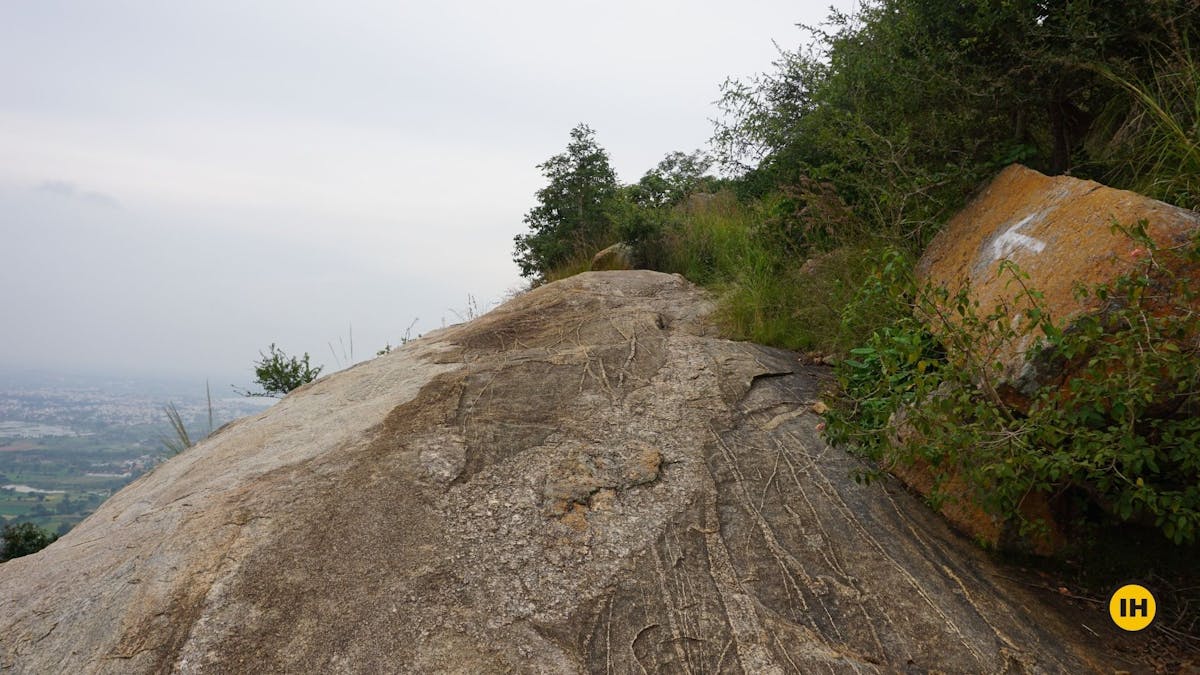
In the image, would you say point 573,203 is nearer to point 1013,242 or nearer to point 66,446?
point 1013,242

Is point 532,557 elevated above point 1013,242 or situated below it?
below

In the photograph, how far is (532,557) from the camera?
9.39ft

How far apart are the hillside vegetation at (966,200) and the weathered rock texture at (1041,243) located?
147mm

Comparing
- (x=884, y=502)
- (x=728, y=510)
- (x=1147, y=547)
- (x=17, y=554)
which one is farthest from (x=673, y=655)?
(x=17, y=554)

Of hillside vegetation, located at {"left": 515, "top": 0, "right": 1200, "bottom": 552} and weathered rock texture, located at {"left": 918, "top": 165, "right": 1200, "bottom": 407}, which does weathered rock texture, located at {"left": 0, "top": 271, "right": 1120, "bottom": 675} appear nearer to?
hillside vegetation, located at {"left": 515, "top": 0, "right": 1200, "bottom": 552}

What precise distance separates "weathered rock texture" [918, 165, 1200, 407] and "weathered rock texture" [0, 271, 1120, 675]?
35.0 inches

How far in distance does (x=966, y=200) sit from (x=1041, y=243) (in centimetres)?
112

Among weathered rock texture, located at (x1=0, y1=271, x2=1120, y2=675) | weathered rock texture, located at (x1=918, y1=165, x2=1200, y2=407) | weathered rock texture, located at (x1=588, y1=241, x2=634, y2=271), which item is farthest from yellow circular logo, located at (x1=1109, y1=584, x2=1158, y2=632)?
weathered rock texture, located at (x1=588, y1=241, x2=634, y2=271)

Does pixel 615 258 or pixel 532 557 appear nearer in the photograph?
pixel 532 557

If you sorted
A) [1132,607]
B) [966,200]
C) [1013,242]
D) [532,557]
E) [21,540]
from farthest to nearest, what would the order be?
[21,540] → [966,200] → [1013,242] → [532,557] → [1132,607]

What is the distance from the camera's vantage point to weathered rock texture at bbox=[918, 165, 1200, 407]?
2719 mm

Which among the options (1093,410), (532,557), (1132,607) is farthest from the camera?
(532,557)

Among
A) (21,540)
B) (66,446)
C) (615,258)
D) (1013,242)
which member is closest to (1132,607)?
(1013,242)

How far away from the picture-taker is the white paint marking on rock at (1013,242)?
3.29m
